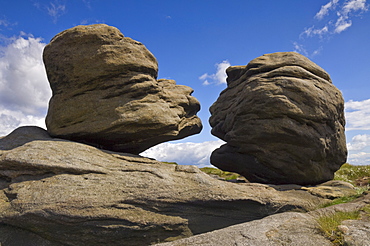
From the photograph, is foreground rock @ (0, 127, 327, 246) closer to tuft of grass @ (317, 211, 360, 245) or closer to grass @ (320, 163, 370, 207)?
grass @ (320, 163, 370, 207)

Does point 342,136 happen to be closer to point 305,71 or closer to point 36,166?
point 305,71

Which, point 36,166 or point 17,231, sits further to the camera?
point 36,166

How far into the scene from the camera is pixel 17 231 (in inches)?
582

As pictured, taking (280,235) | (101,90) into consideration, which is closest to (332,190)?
(280,235)

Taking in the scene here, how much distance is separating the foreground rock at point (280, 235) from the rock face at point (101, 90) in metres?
10.1

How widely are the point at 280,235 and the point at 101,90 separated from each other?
15.3 m

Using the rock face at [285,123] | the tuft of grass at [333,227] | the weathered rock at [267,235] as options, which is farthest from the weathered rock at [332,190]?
the weathered rock at [267,235]

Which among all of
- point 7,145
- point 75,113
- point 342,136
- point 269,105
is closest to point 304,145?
point 269,105

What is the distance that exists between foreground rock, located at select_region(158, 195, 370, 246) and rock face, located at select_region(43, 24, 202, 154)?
33.2 feet

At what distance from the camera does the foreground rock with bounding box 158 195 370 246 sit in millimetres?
10625

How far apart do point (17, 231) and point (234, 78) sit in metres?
21.5

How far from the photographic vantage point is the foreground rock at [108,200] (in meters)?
14.1

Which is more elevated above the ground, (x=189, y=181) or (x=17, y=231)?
(x=189, y=181)

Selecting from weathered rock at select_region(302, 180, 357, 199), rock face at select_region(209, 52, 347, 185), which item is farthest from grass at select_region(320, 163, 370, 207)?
rock face at select_region(209, 52, 347, 185)
